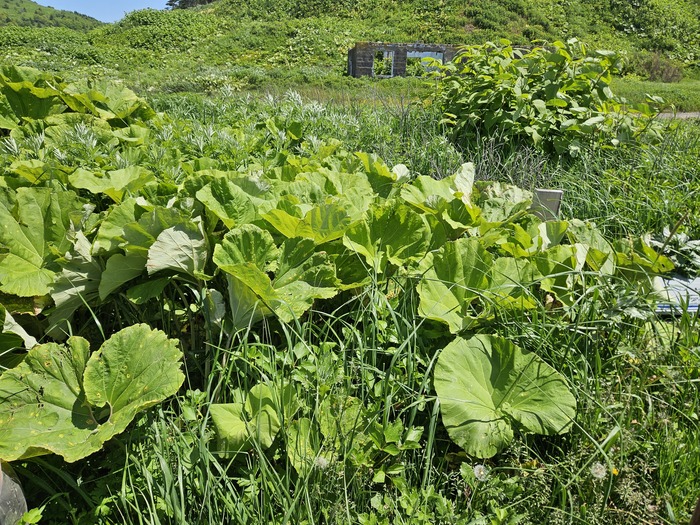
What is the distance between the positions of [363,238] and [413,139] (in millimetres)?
2246

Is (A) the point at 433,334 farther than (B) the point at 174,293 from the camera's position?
No

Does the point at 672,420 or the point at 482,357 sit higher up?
the point at 482,357

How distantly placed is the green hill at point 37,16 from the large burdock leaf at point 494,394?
9120 cm

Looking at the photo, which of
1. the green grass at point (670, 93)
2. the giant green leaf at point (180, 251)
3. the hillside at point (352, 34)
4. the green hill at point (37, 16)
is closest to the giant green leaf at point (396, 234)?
the giant green leaf at point (180, 251)

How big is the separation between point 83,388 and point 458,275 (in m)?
1.25

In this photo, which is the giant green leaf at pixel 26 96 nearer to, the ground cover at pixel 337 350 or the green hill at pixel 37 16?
the ground cover at pixel 337 350

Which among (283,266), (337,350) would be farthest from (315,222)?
(337,350)

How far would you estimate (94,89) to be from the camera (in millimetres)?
3502

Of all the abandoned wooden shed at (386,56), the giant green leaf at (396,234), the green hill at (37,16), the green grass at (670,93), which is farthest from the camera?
the green hill at (37,16)

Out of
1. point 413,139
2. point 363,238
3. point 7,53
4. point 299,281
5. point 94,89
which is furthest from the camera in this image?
point 7,53

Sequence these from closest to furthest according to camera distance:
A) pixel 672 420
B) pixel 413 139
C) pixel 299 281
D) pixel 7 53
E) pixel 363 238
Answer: pixel 672 420
pixel 299 281
pixel 363 238
pixel 413 139
pixel 7 53

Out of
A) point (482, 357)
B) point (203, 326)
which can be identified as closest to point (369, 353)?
point (482, 357)

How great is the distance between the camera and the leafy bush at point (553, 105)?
12.5 feet

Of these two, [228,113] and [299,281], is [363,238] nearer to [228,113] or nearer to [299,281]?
[299,281]
